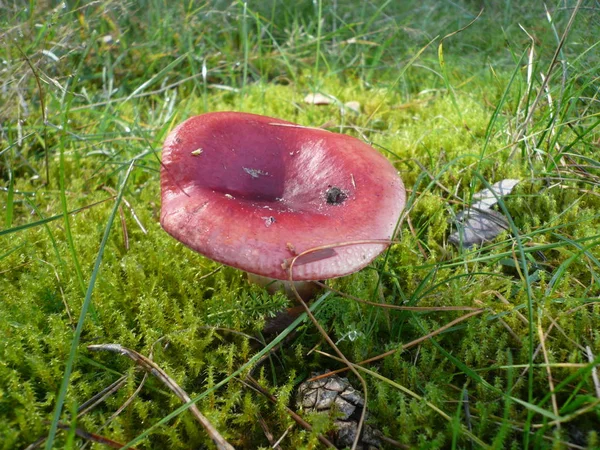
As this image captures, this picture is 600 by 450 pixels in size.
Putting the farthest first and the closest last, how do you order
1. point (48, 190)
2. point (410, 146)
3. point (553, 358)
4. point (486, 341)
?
point (410, 146) < point (48, 190) < point (486, 341) < point (553, 358)

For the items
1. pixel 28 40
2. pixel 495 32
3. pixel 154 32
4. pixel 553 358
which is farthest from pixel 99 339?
pixel 495 32

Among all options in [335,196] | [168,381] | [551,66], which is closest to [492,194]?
[551,66]

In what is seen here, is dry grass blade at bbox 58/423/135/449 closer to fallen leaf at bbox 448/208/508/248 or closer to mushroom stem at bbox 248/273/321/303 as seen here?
mushroom stem at bbox 248/273/321/303

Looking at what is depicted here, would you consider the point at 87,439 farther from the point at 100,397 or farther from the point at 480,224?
the point at 480,224

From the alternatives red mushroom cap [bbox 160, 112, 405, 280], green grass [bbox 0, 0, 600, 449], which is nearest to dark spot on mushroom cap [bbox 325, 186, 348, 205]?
red mushroom cap [bbox 160, 112, 405, 280]

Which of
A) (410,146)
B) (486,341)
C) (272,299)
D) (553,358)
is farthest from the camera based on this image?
(410,146)

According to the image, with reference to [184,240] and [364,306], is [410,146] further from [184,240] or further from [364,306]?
[184,240]
